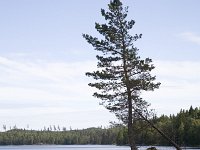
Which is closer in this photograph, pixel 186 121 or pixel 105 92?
pixel 105 92

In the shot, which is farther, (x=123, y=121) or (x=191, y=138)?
(x=191, y=138)

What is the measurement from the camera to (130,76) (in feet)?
148

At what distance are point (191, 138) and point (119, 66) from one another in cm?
8392

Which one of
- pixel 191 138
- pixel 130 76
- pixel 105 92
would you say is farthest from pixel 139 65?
pixel 191 138

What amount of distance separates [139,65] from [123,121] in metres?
5.72

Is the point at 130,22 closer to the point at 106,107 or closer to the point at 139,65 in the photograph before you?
the point at 139,65

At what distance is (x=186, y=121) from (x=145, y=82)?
86666mm

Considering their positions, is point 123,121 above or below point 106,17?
below

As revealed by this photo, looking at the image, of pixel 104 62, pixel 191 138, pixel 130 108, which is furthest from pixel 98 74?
pixel 191 138

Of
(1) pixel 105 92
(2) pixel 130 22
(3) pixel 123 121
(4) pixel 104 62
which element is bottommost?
(3) pixel 123 121

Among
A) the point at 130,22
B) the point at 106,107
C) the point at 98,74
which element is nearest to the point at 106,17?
the point at 130,22

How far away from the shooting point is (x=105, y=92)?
45125mm

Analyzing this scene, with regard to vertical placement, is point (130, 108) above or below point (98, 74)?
below

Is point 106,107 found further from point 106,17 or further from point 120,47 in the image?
point 106,17
